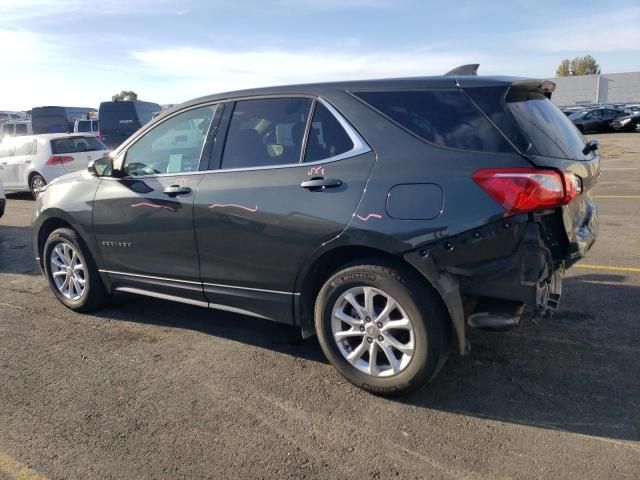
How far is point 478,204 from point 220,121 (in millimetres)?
2023

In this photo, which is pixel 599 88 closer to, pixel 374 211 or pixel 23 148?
pixel 23 148

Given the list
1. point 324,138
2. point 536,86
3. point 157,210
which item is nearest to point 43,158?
point 157,210

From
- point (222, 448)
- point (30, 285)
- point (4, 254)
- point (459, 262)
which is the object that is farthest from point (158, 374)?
point (4, 254)

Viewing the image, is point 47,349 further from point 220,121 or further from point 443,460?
point 443,460

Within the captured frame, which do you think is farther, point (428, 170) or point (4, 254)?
point (4, 254)

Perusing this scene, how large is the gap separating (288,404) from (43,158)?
11.6 m

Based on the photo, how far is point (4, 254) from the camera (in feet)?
25.3

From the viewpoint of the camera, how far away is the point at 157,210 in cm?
424

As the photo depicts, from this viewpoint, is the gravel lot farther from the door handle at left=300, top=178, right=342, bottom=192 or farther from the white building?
the white building

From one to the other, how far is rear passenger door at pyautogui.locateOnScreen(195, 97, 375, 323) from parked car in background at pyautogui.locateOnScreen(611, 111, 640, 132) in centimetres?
3237

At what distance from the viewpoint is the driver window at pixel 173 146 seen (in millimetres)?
4184

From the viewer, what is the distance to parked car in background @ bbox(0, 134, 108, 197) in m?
12.8

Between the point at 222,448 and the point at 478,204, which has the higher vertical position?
the point at 478,204

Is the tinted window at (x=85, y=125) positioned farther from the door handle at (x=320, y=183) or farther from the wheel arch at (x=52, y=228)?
the door handle at (x=320, y=183)
